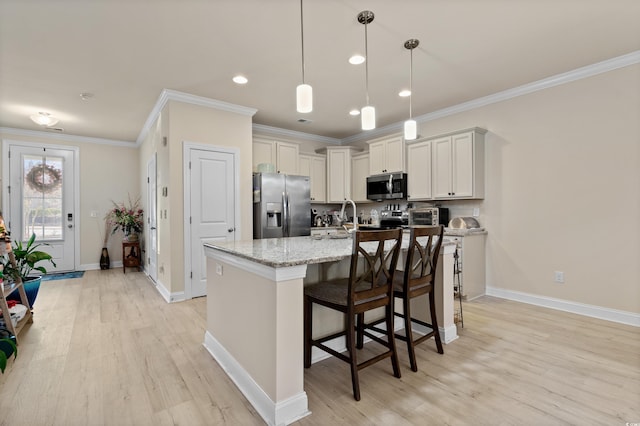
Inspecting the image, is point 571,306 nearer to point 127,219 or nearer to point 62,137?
point 127,219

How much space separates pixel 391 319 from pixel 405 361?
49 centimetres

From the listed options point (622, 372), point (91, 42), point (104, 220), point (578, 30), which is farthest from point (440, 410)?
point (104, 220)

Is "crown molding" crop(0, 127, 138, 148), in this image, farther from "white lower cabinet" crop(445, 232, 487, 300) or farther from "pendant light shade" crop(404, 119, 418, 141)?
"white lower cabinet" crop(445, 232, 487, 300)

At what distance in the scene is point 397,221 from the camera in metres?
4.99

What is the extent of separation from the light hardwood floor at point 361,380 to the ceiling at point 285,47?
2623 mm

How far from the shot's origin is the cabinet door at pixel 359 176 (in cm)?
562

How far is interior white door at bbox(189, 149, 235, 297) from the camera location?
13.3 ft

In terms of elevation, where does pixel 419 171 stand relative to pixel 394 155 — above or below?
below

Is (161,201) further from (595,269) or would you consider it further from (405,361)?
(595,269)

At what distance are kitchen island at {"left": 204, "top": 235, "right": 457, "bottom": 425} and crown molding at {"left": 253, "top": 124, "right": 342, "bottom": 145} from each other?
3.46m

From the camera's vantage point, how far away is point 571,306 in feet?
11.3

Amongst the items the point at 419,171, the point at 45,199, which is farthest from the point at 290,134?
the point at 45,199

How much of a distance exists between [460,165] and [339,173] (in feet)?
7.36

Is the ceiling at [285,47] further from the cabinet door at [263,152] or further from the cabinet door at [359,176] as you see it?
the cabinet door at [359,176]
